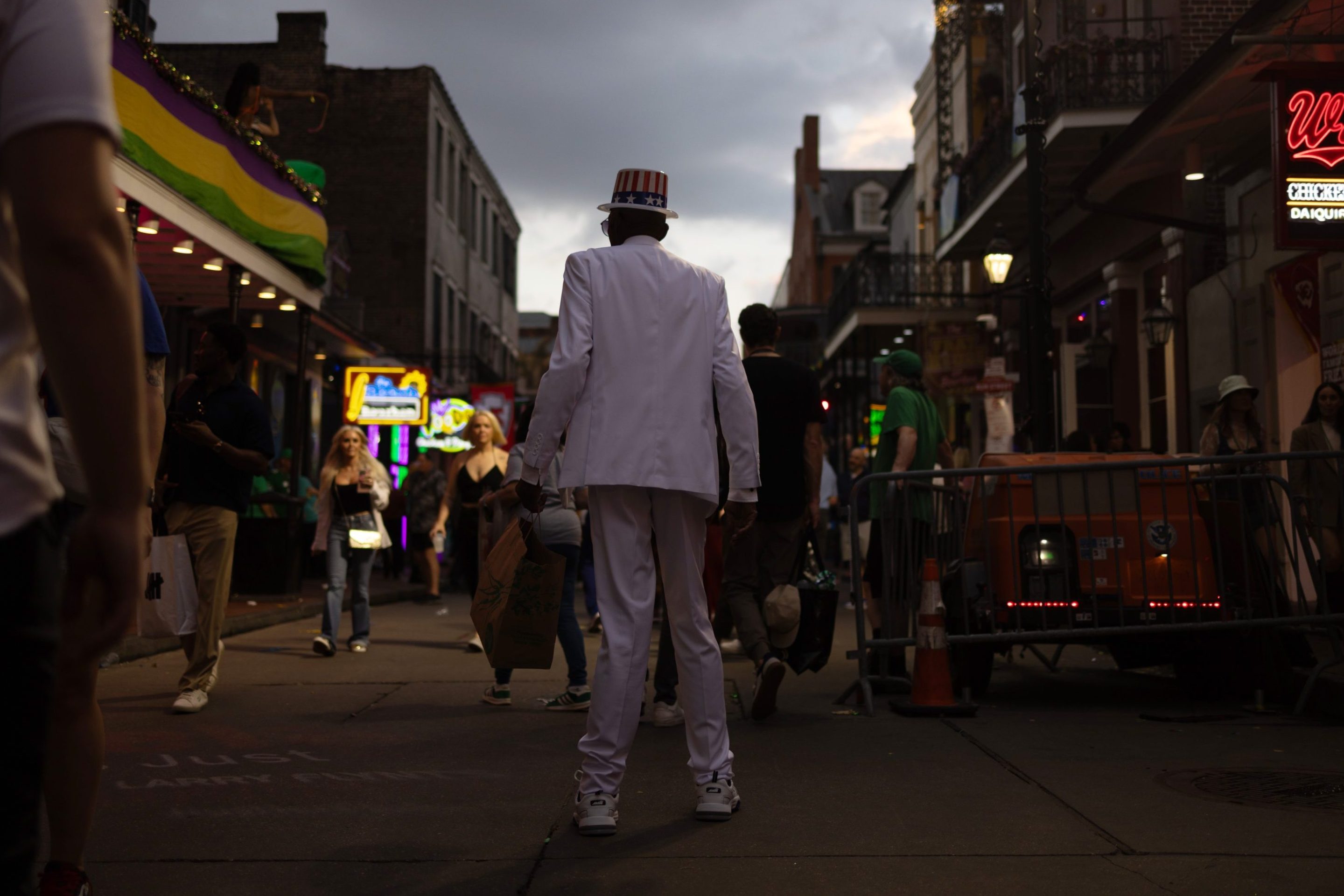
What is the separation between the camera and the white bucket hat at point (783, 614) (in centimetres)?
685

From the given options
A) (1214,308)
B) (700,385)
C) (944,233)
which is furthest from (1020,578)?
(944,233)

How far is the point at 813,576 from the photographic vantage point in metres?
7.36

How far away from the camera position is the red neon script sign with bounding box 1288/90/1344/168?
976 cm

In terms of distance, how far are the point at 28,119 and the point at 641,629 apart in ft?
10.6

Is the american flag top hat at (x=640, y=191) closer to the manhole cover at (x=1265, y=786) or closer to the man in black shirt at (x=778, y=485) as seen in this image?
the man in black shirt at (x=778, y=485)

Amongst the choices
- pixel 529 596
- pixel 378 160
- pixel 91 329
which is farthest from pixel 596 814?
pixel 378 160

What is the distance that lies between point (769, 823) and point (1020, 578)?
3.33 m

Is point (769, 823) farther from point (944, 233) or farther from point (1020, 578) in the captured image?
point (944, 233)

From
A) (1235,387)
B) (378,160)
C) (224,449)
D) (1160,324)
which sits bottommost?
(224,449)

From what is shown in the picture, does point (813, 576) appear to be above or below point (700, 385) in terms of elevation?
below

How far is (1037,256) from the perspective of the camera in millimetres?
12992

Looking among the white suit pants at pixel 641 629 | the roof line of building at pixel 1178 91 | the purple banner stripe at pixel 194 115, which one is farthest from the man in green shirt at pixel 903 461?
the purple banner stripe at pixel 194 115

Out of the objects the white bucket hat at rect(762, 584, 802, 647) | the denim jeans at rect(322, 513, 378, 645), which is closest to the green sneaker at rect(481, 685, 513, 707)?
the white bucket hat at rect(762, 584, 802, 647)

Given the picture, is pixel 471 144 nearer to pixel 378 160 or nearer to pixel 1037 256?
pixel 378 160
